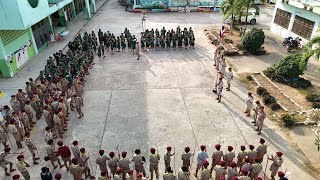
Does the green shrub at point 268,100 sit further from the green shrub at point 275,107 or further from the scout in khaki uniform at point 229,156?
the scout in khaki uniform at point 229,156

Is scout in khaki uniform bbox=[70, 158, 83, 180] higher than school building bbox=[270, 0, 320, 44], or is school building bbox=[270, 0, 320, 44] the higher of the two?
school building bbox=[270, 0, 320, 44]

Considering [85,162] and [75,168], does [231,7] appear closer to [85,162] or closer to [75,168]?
[85,162]

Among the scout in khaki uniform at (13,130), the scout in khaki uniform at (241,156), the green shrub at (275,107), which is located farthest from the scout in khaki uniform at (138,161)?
the green shrub at (275,107)

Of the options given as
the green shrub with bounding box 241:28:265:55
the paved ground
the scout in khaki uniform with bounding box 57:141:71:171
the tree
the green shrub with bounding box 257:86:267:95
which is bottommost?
the paved ground

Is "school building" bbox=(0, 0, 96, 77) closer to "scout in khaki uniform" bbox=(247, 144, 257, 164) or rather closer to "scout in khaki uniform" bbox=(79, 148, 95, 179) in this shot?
"scout in khaki uniform" bbox=(79, 148, 95, 179)

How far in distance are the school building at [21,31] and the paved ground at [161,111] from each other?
159 centimetres

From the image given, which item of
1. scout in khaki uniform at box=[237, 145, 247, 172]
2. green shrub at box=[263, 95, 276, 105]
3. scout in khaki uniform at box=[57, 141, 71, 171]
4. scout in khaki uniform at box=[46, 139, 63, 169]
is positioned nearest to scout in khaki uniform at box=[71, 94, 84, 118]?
scout in khaki uniform at box=[46, 139, 63, 169]

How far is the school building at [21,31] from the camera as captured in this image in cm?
1423

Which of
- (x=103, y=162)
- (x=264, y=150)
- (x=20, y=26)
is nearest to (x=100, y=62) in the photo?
(x=20, y=26)

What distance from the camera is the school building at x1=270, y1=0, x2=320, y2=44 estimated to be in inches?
733

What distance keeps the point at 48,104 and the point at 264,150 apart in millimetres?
8578

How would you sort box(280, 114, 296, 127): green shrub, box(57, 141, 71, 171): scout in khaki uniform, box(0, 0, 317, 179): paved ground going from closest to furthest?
box(57, 141, 71, 171): scout in khaki uniform
box(0, 0, 317, 179): paved ground
box(280, 114, 296, 127): green shrub

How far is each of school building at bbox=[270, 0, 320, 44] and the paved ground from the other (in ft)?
25.8

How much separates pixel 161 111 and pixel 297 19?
1485cm
